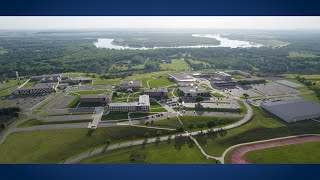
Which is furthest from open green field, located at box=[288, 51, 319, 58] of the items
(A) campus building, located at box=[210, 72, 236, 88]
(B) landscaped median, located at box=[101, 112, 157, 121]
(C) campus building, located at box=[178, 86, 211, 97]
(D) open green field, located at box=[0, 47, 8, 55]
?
(D) open green field, located at box=[0, 47, 8, 55]

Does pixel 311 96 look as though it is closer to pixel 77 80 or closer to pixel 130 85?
pixel 130 85

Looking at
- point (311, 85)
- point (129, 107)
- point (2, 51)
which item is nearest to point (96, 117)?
point (129, 107)

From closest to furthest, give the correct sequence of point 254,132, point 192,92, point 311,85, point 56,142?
point 56,142 < point 254,132 < point 192,92 < point 311,85

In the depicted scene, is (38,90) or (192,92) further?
(38,90)

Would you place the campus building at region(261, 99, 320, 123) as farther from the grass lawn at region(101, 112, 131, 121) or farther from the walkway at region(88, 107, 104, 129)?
the walkway at region(88, 107, 104, 129)

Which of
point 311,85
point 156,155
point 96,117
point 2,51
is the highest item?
point 2,51

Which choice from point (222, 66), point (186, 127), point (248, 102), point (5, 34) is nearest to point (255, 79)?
point (248, 102)

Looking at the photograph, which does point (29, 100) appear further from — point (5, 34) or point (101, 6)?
point (5, 34)
